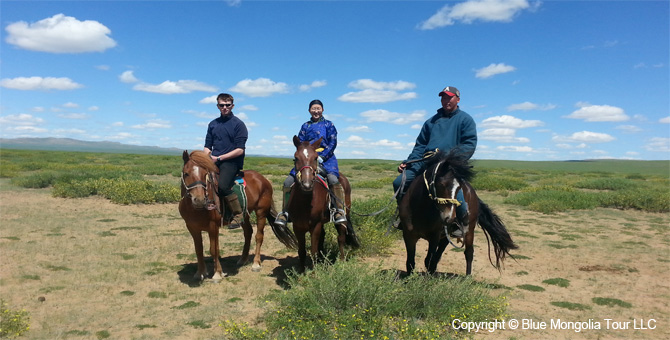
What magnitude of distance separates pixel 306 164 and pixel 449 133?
2.20 meters

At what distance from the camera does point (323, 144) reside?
6.17 metres

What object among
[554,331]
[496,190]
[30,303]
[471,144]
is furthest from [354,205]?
[496,190]

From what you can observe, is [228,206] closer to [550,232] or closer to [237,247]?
[237,247]

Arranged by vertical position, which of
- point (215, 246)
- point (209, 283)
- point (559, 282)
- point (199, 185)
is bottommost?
point (209, 283)

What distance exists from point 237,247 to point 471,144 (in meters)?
5.81

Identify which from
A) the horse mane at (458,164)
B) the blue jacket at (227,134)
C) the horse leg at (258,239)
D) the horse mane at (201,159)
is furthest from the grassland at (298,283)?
the blue jacket at (227,134)

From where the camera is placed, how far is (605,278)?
22.6ft

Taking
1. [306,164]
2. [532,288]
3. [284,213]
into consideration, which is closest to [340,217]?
[284,213]

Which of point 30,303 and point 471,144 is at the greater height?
point 471,144

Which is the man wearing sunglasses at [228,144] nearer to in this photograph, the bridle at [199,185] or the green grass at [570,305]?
the bridle at [199,185]

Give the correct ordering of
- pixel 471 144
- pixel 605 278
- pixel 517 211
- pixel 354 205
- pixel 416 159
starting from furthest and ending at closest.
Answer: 1. pixel 517 211
2. pixel 354 205
3. pixel 605 278
4. pixel 416 159
5. pixel 471 144

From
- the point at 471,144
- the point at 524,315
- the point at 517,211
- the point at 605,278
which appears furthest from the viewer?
the point at 517,211

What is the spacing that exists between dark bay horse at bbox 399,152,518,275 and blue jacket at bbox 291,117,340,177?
1.42 metres

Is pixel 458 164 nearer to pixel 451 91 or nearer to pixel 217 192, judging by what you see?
pixel 451 91
